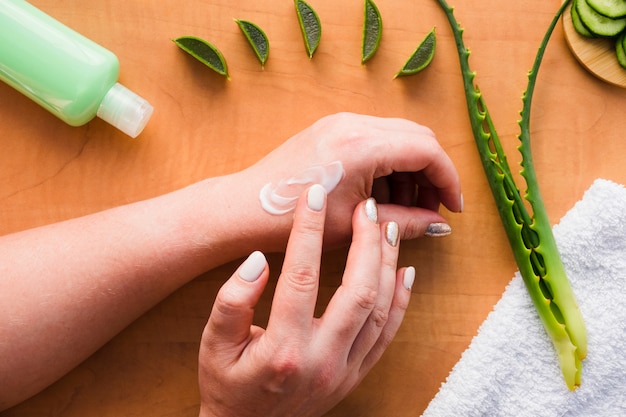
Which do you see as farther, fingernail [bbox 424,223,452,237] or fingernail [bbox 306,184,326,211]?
fingernail [bbox 424,223,452,237]

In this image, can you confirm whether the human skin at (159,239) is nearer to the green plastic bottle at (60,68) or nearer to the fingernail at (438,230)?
the fingernail at (438,230)

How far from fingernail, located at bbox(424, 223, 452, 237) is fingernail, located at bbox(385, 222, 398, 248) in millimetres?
88

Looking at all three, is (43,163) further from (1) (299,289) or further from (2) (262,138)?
(1) (299,289)

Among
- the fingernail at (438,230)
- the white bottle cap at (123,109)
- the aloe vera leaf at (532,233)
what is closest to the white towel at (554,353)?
the aloe vera leaf at (532,233)

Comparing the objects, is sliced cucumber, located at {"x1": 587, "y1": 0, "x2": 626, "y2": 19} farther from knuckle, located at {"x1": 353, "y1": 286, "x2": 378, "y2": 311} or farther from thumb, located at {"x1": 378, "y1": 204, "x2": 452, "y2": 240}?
knuckle, located at {"x1": 353, "y1": 286, "x2": 378, "y2": 311}

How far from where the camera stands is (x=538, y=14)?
0.97 meters

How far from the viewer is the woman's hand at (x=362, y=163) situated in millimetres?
850

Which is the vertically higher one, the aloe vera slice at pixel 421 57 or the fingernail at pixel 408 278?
the aloe vera slice at pixel 421 57

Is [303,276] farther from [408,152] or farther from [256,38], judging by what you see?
[256,38]

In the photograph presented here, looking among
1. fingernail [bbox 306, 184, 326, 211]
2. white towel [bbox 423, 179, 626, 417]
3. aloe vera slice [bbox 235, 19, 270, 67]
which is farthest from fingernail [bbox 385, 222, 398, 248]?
aloe vera slice [bbox 235, 19, 270, 67]

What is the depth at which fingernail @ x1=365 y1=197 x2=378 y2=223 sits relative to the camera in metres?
0.84

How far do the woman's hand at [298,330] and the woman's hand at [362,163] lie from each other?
0.17 feet

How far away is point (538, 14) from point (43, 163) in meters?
0.85

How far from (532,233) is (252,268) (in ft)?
1.53
